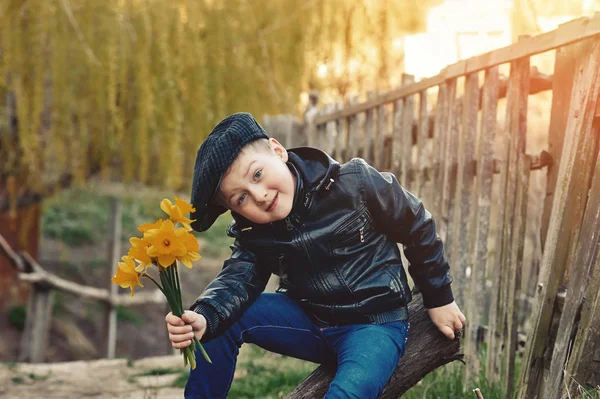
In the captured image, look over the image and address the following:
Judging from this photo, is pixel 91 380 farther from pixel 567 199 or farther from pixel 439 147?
pixel 567 199

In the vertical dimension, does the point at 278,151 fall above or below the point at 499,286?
above

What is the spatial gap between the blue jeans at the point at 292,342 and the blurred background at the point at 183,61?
2.66m

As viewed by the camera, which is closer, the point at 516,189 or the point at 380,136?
the point at 516,189

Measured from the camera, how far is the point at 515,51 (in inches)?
100

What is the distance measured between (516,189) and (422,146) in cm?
80

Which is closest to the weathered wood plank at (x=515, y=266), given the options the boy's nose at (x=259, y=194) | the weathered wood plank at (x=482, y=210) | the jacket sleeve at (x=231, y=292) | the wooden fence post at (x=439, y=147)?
the weathered wood plank at (x=482, y=210)

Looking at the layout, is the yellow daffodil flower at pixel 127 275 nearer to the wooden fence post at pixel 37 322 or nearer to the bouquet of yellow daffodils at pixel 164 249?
the bouquet of yellow daffodils at pixel 164 249

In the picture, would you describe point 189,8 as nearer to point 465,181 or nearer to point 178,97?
point 178,97

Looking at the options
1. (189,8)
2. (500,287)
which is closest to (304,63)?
(189,8)

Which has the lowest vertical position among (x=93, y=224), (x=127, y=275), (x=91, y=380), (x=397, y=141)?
(x=93, y=224)

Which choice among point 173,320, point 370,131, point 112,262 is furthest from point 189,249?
point 112,262

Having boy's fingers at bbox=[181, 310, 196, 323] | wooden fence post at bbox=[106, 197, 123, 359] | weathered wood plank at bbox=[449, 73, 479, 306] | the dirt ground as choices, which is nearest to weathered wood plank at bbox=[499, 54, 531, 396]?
weathered wood plank at bbox=[449, 73, 479, 306]

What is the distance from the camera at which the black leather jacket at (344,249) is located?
208 cm

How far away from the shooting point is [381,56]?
540 cm
